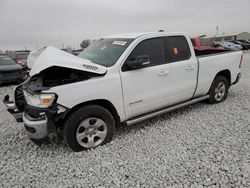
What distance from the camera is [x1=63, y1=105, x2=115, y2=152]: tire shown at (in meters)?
2.63

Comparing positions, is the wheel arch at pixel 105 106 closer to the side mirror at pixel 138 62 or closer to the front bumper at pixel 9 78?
the side mirror at pixel 138 62

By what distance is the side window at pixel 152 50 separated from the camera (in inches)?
122

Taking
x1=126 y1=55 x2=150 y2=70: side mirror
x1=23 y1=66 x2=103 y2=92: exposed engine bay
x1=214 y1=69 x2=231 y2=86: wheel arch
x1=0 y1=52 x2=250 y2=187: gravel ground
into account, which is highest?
x1=126 y1=55 x2=150 y2=70: side mirror

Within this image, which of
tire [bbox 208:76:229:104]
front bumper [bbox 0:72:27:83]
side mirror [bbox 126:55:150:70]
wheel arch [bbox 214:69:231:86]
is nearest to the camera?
side mirror [bbox 126:55:150:70]

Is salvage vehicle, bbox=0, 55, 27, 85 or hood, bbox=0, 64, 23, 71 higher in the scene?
hood, bbox=0, 64, 23, 71

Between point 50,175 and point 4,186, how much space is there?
55 centimetres

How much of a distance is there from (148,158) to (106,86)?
128 centimetres

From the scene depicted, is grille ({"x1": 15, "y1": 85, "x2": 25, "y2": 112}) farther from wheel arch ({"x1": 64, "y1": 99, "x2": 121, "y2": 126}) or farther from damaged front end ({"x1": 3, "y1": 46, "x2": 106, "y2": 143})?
wheel arch ({"x1": 64, "y1": 99, "x2": 121, "y2": 126})

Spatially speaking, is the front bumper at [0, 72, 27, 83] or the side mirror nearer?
the side mirror

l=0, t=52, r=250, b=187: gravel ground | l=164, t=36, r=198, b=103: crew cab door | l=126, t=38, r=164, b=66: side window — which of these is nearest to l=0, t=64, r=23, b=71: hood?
l=0, t=52, r=250, b=187: gravel ground

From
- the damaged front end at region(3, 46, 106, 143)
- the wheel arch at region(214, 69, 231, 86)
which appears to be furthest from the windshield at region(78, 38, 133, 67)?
the wheel arch at region(214, 69, 231, 86)

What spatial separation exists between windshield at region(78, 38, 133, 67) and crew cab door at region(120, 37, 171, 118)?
8.7 inches

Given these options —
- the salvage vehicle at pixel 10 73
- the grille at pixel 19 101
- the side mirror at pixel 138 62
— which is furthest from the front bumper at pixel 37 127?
the salvage vehicle at pixel 10 73

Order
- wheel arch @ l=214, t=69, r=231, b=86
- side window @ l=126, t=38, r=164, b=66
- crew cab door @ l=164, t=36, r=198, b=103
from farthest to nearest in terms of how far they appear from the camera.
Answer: wheel arch @ l=214, t=69, r=231, b=86, crew cab door @ l=164, t=36, r=198, b=103, side window @ l=126, t=38, r=164, b=66
